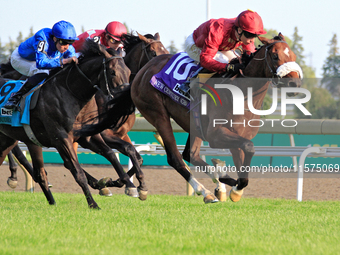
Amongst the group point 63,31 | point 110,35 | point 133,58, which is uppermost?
point 63,31

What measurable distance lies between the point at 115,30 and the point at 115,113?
1.43 m

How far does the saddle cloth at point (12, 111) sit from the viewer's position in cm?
526

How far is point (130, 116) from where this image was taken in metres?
6.17

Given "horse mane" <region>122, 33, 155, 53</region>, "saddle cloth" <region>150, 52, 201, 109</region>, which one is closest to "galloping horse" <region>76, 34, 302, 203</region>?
"saddle cloth" <region>150, 52, 201, 109</region>

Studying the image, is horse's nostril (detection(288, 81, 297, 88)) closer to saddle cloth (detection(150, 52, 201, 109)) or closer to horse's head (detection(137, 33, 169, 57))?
saddle cloth (detection(150, 52, 201, 109))

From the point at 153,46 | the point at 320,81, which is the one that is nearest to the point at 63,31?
the point at 153,46

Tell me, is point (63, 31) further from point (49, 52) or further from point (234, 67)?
point (234, 67)

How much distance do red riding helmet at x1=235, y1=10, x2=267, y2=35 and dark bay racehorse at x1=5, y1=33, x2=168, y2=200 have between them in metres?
1.82

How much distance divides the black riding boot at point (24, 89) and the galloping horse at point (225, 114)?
75cm

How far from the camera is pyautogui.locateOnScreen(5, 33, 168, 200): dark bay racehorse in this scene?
5570 millimetres

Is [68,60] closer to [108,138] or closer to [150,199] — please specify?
[108,138]

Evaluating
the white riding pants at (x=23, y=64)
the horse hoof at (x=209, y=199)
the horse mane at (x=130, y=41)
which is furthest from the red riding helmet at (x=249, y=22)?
the white riding pants at (x=23, y=64)

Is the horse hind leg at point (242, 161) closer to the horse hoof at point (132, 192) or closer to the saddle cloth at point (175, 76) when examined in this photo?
the saddle cloth at point (175, 76)

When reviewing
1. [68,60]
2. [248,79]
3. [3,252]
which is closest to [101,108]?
[68,60]
